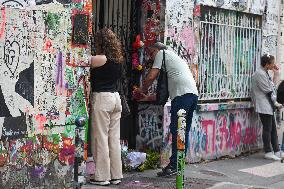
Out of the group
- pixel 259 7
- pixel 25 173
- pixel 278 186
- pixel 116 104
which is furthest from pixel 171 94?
pixel 259 7

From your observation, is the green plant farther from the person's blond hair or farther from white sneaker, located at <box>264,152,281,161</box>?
white sneaker, located at <box>264,152,281,161</box>

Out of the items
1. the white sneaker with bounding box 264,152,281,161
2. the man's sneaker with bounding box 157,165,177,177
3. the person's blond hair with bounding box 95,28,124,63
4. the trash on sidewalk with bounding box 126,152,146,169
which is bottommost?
the white sneaker with bounding box 264,152,281,161

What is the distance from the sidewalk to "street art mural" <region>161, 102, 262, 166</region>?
0.68 feet

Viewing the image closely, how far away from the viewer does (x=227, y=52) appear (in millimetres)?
10992

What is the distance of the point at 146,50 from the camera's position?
936 cm

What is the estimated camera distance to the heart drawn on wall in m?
6.58

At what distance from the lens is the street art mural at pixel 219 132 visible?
9938 millimetres

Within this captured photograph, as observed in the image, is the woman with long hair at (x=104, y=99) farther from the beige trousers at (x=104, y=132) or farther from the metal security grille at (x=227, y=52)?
→ the metal security grille at (x=227, y=52)

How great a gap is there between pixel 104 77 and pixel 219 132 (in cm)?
339

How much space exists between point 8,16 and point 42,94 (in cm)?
98

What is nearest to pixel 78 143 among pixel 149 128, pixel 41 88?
pixel 41 88

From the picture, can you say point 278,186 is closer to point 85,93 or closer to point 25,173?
point 85,93

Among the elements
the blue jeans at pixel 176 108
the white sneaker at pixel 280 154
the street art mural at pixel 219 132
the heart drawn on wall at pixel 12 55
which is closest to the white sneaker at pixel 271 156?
the white sneaker at pixel 280 154

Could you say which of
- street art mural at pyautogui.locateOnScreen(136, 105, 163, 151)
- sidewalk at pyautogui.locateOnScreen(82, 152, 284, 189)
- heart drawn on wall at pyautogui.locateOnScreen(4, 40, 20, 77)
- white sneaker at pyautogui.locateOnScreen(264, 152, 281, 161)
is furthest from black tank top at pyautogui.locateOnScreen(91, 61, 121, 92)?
white sneaker at pyautogui.locateOnScreen(264, 152, 281, 161)
